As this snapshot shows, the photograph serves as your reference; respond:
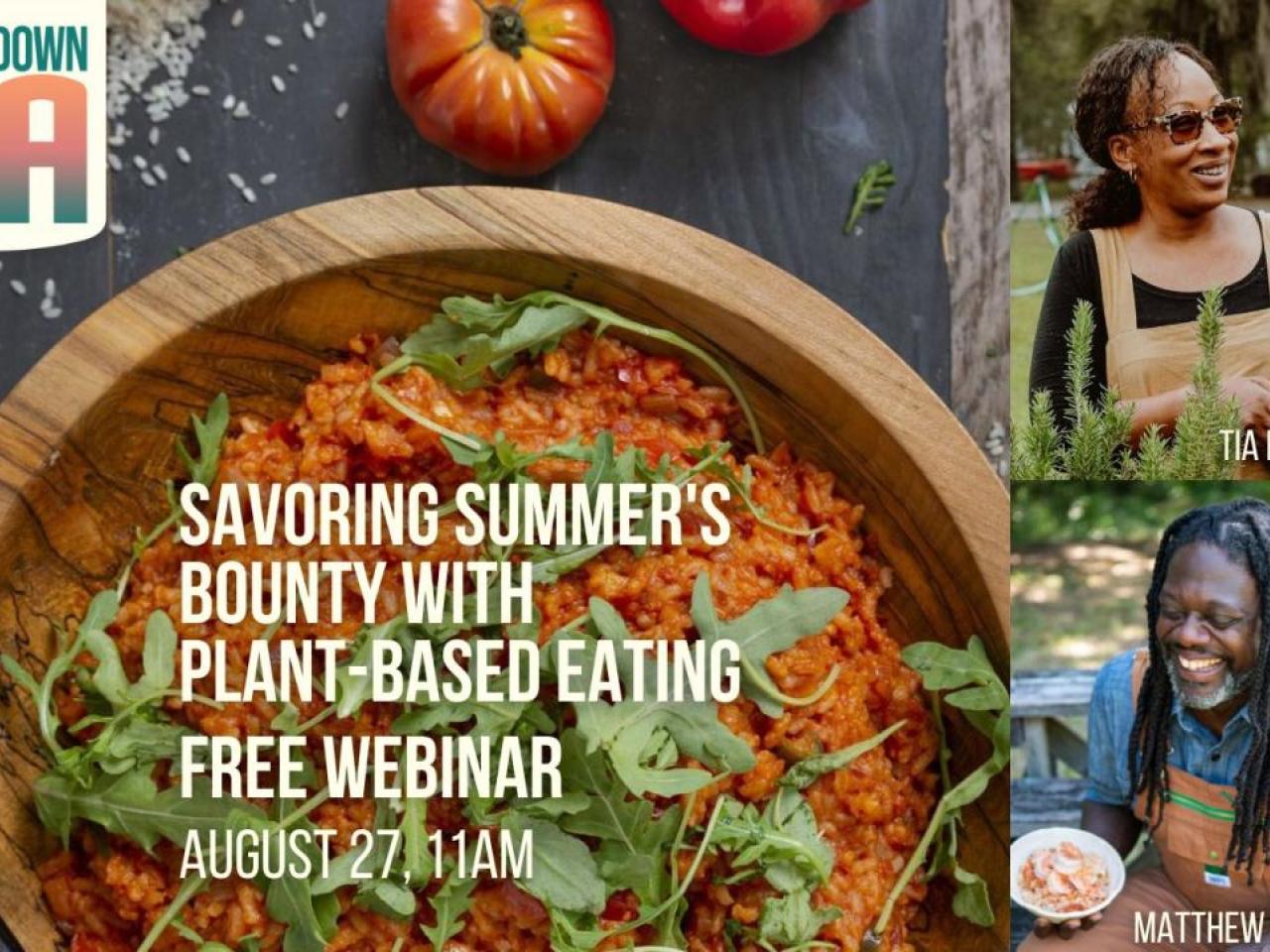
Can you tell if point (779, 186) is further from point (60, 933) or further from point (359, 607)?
point (60, 933)

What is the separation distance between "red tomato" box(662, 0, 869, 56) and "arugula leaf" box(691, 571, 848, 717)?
0.71m

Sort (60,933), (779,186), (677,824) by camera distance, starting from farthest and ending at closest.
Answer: (779,186) → (60,933) → (677,824)

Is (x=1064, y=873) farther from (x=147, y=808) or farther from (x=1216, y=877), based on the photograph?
(x=147, y=808)

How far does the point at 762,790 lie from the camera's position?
1353 millimetres

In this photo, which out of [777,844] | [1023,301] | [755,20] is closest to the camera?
[777,844]

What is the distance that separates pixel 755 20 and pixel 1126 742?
95cm

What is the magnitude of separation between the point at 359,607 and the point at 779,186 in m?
0.77

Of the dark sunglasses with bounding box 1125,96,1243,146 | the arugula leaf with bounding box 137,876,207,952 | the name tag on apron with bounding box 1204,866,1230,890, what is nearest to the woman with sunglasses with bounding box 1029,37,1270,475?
the dark sunglasses with bounding box 1125,96,1243,146

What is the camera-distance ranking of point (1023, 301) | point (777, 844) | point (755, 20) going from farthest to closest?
point (755, 20) → point (1023, 301) → point (777, 844)

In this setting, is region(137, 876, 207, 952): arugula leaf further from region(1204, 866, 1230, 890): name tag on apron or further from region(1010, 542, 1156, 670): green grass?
region(1204, 866, 1230, 890): name tag on apron

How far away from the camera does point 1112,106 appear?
4.68 ft

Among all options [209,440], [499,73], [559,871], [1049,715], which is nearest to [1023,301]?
[1049,715]

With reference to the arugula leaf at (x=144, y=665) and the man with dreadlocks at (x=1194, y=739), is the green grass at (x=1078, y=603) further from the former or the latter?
the arugula leaf at (x=144, y=665)

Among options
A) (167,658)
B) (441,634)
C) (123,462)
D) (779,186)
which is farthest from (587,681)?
(779,186)
